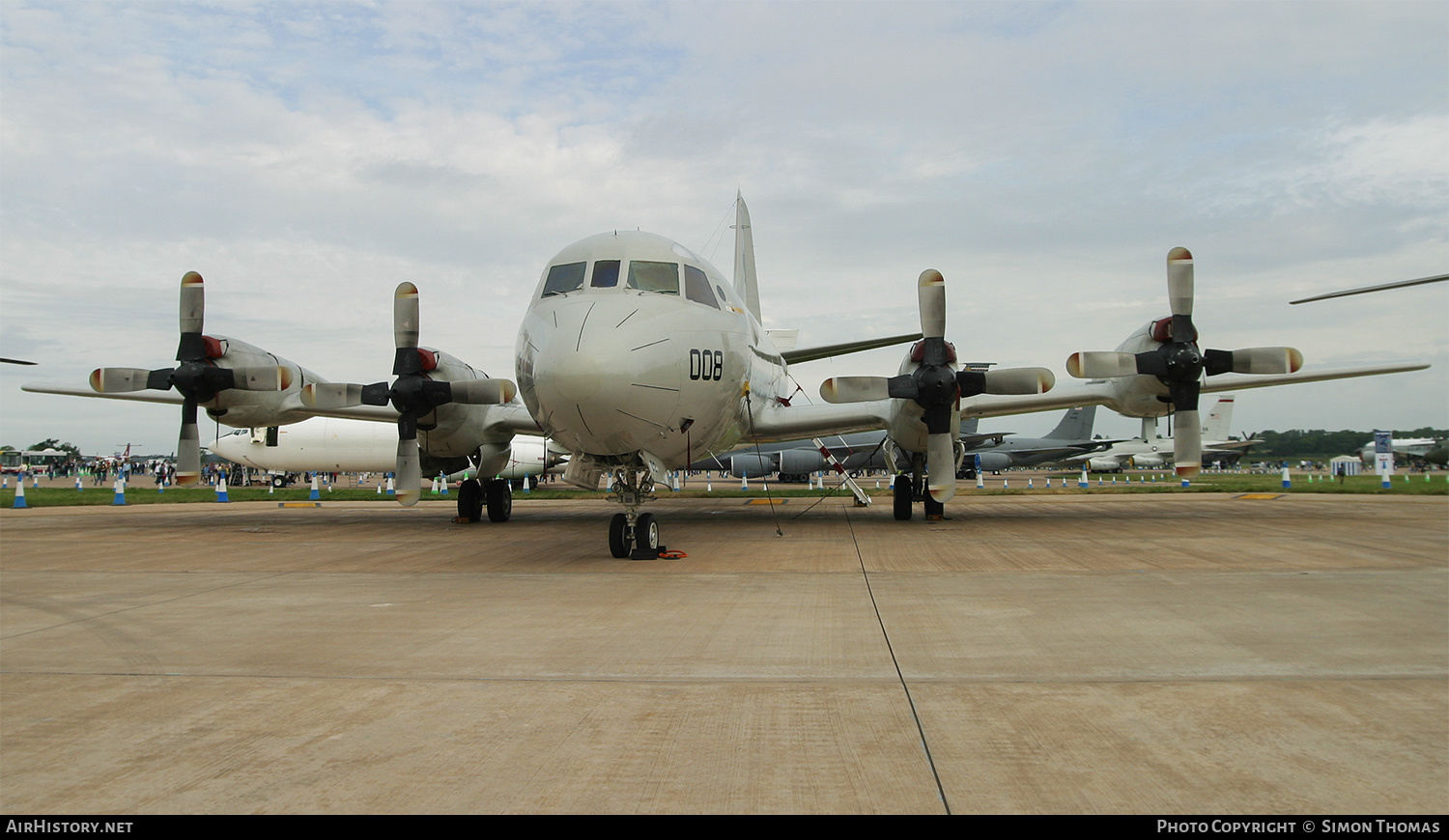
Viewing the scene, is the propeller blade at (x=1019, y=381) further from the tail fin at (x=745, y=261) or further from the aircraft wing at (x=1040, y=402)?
the tail fin at (x=745, y=261)

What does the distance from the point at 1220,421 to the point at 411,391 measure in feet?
210

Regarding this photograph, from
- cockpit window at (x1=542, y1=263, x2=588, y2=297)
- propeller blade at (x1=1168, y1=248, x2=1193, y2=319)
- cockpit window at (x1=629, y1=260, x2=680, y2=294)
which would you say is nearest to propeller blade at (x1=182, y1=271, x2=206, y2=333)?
cockpit window at (x1=542, y1=263, x2=588, y2=297)

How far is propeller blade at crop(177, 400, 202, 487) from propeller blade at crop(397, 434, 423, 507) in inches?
138

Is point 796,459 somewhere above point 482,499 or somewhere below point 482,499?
→ above

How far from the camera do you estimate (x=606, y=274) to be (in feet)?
34.7

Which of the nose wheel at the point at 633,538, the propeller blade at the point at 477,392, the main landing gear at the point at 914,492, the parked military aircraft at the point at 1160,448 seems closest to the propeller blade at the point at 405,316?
the propeller blade at the point at 477,392

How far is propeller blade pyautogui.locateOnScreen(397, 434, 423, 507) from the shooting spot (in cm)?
1334

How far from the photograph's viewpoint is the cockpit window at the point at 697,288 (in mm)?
11133

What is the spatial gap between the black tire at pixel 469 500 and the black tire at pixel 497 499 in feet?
0.57

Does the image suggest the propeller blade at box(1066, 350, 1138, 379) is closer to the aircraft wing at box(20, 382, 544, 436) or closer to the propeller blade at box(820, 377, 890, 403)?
the propeller blade at box(820, 377, 890, 403)

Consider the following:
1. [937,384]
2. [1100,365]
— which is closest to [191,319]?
[937,384]

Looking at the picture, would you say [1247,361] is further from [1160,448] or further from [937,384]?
[1160,448]
